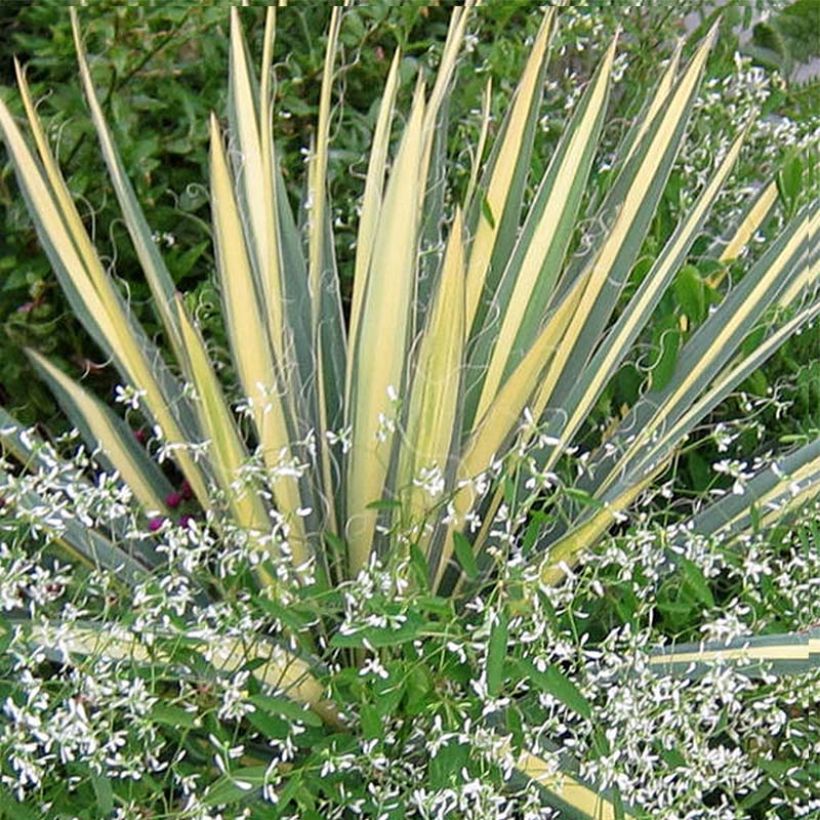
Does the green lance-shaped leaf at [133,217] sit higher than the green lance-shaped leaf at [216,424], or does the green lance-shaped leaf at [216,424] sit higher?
the green lance-shaped leaf at [133,217]

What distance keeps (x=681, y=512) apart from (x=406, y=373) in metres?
0.46

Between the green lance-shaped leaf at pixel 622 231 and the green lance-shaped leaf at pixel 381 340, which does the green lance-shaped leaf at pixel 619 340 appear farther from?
the green lance-shaped leaf at pixel 381 340

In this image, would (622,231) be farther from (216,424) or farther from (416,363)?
(216,424)

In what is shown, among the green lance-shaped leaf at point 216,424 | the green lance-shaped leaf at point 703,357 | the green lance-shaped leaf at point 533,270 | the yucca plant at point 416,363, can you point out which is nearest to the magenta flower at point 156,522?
the yucca plant at point 416,363

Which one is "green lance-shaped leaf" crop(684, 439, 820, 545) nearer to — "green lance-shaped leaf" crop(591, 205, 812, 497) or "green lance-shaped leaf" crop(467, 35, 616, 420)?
"green lance-shaped leaf" crop(591, 205, 812, 497)

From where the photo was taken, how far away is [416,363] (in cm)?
133

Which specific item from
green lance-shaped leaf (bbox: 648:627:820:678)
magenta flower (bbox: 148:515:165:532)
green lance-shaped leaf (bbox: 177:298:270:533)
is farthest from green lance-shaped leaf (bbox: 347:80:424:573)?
green lance-shaped leaf (bbox: 648:627:820:678)

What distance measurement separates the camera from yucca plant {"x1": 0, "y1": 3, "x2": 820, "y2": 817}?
4.08ft

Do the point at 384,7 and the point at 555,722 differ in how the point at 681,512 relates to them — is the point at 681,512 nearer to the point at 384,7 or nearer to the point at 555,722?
the point at 555,722

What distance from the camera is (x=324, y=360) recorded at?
1.52 metres

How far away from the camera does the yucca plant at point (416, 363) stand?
124 centimetres

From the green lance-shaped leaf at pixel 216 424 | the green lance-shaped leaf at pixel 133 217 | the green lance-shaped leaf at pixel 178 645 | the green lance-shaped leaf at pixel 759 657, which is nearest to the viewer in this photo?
the green lance-shaped leaf at pixel 178 645

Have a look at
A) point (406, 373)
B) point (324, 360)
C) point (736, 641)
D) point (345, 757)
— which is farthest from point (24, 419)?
point (736, 641)

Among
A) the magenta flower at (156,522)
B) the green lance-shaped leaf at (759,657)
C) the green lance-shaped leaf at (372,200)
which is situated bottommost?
the magenta flower at (156,522)
